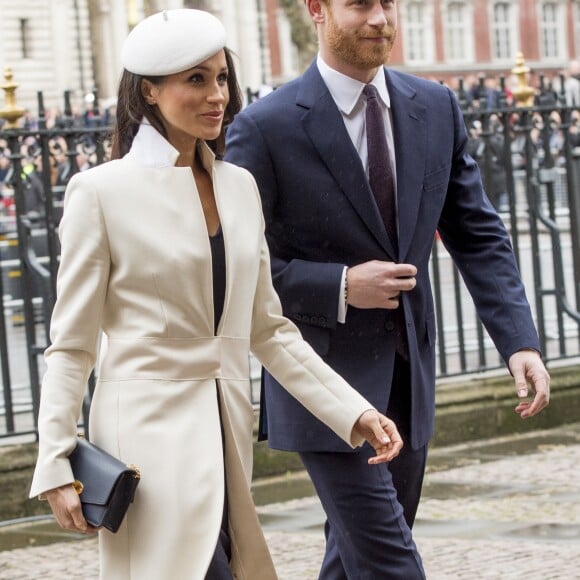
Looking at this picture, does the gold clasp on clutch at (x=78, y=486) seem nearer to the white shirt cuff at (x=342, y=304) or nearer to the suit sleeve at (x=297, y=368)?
the suit sleeve at (x=297, y=368)

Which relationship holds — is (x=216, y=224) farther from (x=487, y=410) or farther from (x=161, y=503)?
(x=487, y=410)

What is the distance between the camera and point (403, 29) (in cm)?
6228

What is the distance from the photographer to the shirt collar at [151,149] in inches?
134

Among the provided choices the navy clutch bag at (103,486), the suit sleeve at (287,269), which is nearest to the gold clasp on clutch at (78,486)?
the navy clutch bag at (103,486)

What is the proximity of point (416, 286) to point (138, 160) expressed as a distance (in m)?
0.93

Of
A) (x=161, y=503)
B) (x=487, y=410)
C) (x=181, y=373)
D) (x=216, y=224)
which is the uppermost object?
(x=216, y=224)

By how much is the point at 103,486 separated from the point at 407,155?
126 cm

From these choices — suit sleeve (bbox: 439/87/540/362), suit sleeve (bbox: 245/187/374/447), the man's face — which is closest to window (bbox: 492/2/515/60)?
suit sleeve (bbox: 439/87/540/362)

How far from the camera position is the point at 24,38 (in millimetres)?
56938

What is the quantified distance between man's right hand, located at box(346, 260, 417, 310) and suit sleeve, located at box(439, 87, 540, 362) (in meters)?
0.30

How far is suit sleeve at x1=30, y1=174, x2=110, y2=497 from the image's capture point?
10.7 ft

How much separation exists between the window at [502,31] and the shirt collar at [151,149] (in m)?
62.7

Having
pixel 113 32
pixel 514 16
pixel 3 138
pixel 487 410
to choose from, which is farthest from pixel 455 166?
pixel 514 16

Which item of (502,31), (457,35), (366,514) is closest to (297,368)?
(366,514)
